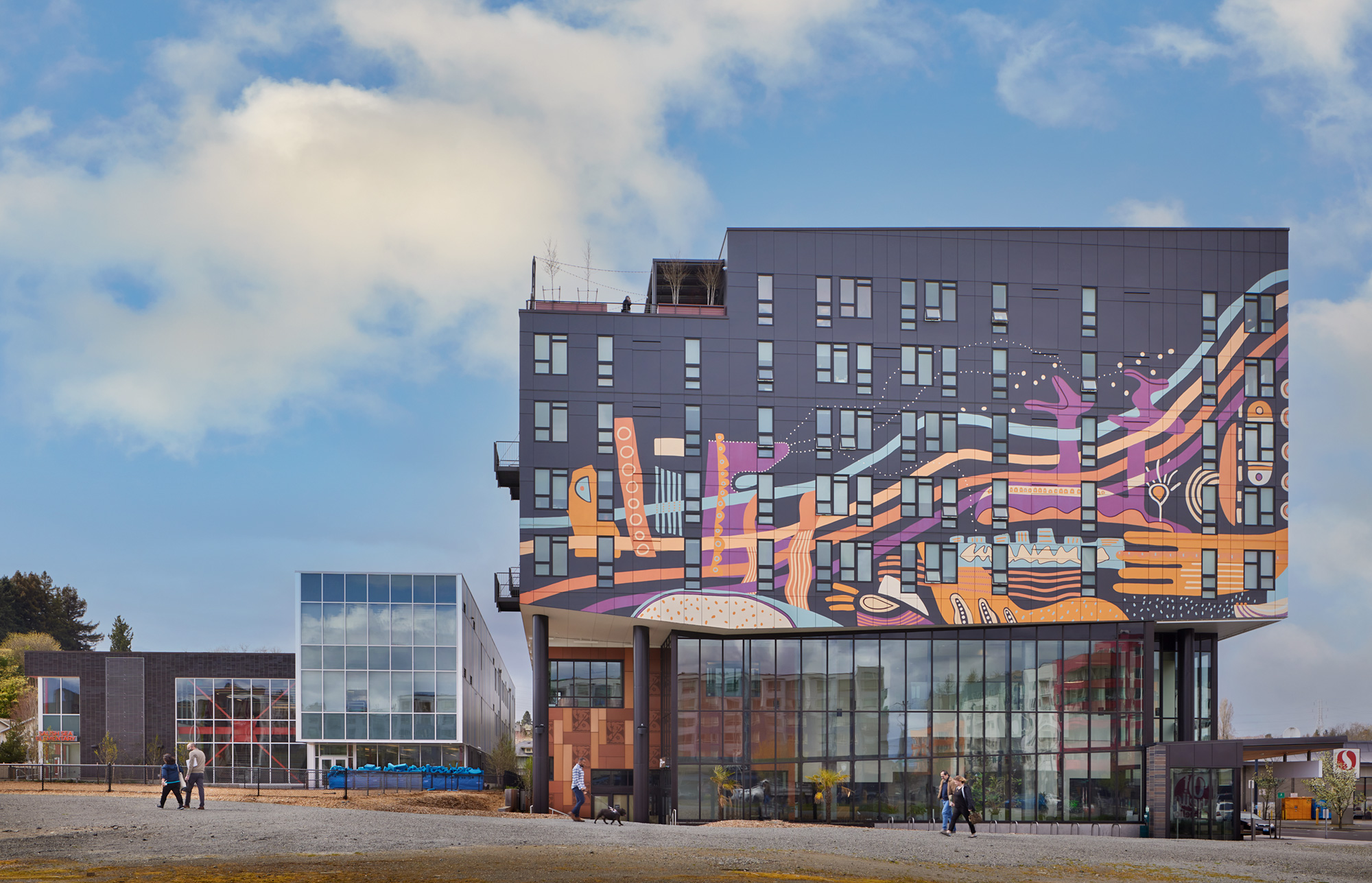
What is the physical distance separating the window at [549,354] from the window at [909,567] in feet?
51.8

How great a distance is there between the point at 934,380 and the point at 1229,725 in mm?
96446

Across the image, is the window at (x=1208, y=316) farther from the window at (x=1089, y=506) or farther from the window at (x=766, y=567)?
the window at (x=766, y=567)

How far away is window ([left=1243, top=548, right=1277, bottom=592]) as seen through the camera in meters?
53.4

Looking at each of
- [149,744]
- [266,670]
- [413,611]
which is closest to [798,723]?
[413,611]

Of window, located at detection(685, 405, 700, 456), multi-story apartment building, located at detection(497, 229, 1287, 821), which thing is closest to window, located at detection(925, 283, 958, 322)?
multi-story apartment building, located at detection(497, 229, 1287, 821)

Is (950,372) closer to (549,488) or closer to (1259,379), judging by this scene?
(1259,379)

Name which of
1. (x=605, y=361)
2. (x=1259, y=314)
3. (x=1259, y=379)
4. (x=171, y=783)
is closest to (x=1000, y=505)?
(x=1259, y=379)

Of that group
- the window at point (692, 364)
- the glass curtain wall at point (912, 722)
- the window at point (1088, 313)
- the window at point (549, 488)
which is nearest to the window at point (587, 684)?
the glass curtain wall at point (912, 722)

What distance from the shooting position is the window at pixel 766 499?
51.7m

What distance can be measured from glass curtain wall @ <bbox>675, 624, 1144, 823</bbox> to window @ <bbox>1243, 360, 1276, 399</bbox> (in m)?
11.2

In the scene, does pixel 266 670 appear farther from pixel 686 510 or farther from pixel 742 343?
pixel 742 343

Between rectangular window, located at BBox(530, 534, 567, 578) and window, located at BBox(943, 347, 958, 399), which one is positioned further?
window, located at BBox(943, 347, 958, 399)

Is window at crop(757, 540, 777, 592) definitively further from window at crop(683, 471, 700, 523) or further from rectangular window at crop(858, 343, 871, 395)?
rectangular window at crop(858, 343, 871, 395)

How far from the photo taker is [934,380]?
175ft
